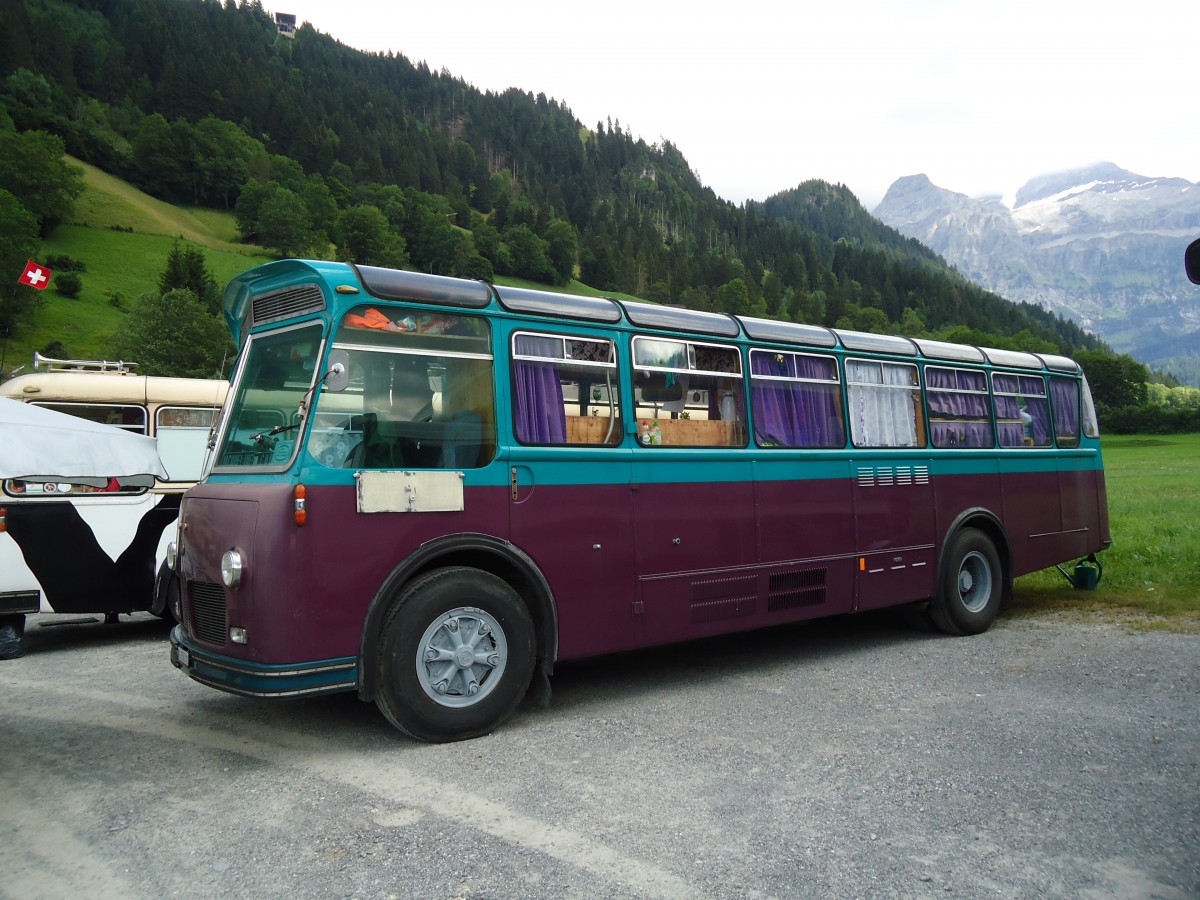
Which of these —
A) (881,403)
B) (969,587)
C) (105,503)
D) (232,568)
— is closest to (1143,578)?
(969,587)

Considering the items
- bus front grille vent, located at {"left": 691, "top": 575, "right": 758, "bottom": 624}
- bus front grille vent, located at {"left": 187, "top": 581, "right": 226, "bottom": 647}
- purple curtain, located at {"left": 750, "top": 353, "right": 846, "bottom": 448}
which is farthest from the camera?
purple curtain, located at {"left": 750, "top": 353, "right": 846, "bottom": 448}

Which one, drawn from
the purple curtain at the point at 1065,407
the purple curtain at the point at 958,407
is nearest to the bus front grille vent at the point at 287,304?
the purple curtain at the point at 958,407

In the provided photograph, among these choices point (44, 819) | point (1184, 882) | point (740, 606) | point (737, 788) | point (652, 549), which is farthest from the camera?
point (740, 606)

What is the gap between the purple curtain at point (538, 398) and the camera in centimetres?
643

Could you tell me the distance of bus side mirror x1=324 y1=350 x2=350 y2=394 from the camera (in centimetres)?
556

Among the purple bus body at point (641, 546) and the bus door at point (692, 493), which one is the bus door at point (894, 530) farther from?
the bus door at point (692, 493)

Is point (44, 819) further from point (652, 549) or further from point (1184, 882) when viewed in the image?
point (1184, 882)

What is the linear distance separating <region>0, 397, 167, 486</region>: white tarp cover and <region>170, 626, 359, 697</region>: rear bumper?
1494 millimetres

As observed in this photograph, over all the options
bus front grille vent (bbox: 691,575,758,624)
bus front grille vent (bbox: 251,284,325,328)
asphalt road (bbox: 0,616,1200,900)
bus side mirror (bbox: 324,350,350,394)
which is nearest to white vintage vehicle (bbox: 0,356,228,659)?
asphalt road (bbox: 0,616,1200,900)

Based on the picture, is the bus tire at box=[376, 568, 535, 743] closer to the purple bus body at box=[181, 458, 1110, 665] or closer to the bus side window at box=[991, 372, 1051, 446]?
the purple bus body at box=[181, 458, 1110, 665]

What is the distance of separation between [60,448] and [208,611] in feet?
4.48

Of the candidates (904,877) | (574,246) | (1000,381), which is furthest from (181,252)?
(904,877)

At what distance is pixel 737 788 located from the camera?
16.3ft

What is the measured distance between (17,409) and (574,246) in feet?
444
